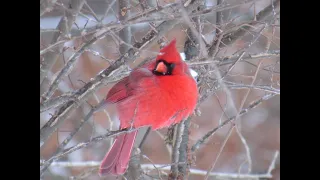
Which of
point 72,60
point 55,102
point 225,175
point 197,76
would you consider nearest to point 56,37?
point 72,60

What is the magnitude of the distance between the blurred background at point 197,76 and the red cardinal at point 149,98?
33mm

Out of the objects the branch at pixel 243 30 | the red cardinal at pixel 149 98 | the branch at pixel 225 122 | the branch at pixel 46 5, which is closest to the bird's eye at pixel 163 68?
the red cardinal at pixel 149 98

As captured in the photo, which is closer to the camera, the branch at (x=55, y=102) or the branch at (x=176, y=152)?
the branch at (x=55, y=102)

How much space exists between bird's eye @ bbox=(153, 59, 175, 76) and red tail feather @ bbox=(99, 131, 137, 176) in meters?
0.25

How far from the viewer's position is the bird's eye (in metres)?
1.71

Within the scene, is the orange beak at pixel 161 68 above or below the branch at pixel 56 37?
below

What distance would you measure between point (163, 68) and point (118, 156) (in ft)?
1.23

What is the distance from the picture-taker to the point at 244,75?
1.86 m

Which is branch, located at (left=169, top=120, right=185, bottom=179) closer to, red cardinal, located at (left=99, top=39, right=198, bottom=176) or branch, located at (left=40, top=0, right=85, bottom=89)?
red cardinal, located at (left=99, top=39, right=198, bottom=176)

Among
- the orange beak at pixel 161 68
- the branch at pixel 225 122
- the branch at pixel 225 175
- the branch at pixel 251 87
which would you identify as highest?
the orange beak at pixel 161 68

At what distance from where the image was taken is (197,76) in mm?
1771

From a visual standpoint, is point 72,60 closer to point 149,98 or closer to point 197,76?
point 149,98

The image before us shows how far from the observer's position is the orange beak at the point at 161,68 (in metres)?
1.71

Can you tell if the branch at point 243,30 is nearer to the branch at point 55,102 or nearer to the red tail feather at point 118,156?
the red tail feather at point 118,156
